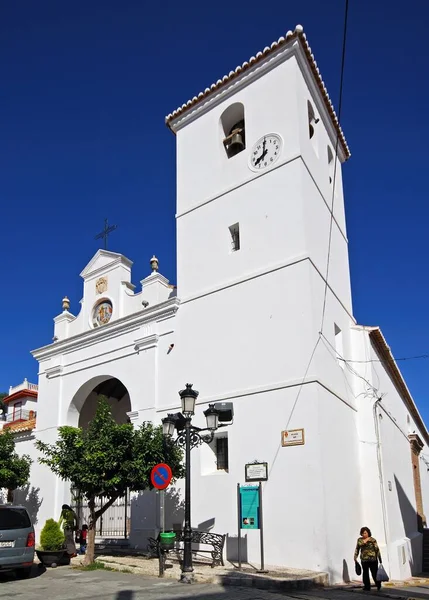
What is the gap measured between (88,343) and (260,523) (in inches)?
361

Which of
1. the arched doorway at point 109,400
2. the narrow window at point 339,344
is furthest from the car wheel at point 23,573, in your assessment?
the narrow window at point 339,344

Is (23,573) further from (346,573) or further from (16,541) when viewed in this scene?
(346,573)

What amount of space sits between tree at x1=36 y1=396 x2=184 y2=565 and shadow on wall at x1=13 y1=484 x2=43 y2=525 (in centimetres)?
598

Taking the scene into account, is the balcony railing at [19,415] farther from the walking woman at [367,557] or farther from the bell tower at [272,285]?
the walking woman at [367,557]

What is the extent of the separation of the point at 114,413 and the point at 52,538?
7752 mm

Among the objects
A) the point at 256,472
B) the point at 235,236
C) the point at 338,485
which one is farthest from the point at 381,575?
the point at 235,236

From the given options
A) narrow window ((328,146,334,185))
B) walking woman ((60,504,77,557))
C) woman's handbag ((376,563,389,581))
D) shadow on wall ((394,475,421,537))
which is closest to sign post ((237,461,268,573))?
woman's handbag ((376,563,389,581))

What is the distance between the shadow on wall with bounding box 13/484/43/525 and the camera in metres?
18.7

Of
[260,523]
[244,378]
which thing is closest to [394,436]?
[244,378]

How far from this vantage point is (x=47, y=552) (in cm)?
1346

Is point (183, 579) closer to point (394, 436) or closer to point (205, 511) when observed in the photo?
point (205, 511)

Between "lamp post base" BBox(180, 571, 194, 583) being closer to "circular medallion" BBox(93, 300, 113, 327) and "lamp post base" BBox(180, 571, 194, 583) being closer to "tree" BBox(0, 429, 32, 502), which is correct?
"tree" BBox(0, 429, 32, 502)

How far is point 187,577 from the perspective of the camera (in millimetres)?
10734

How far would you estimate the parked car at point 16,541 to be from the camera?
1160 centimetres
